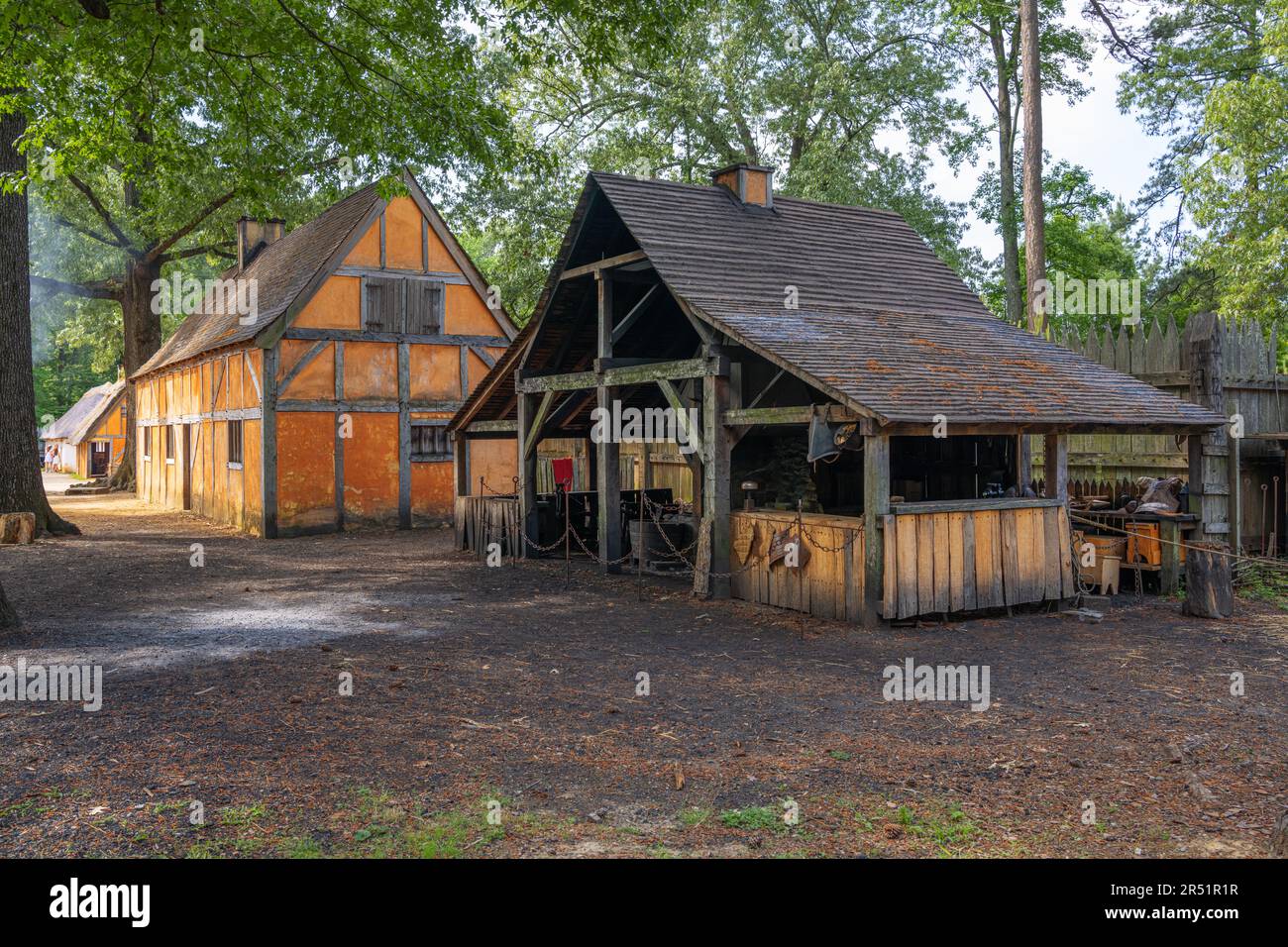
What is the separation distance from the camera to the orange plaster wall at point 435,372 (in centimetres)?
2397

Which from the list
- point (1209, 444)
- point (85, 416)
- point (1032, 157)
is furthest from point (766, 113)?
point (85, 416)

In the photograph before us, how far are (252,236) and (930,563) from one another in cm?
2615

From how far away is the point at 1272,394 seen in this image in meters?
14.1

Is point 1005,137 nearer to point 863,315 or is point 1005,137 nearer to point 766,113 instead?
point 766,113

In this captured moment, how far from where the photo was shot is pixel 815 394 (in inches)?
620

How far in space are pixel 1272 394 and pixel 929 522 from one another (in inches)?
250

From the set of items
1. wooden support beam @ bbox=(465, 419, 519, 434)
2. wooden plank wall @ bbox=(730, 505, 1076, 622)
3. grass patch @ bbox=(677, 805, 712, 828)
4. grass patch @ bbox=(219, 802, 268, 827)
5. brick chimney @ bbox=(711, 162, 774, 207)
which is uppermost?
brick chimney @ bbox=(711, 162, 774, 207)

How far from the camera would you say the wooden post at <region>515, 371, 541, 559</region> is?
18047mm

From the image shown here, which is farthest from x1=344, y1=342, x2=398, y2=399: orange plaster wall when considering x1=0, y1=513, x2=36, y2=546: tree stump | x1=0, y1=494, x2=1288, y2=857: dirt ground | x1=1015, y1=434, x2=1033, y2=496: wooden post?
x1=1015, y1=434, x2=1033, y2=496: wooden post

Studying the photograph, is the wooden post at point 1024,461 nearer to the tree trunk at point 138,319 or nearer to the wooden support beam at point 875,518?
the wooden support beam at point 875,518

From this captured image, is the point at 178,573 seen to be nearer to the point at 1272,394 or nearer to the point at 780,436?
the point at 780,436

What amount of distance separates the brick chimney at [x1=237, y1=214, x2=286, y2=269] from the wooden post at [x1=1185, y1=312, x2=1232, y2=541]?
A: 25659 millimetres

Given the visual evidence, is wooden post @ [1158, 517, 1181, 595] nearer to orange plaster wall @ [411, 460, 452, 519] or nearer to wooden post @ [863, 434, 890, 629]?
wooden post @ [863, 434, 890, 629]
